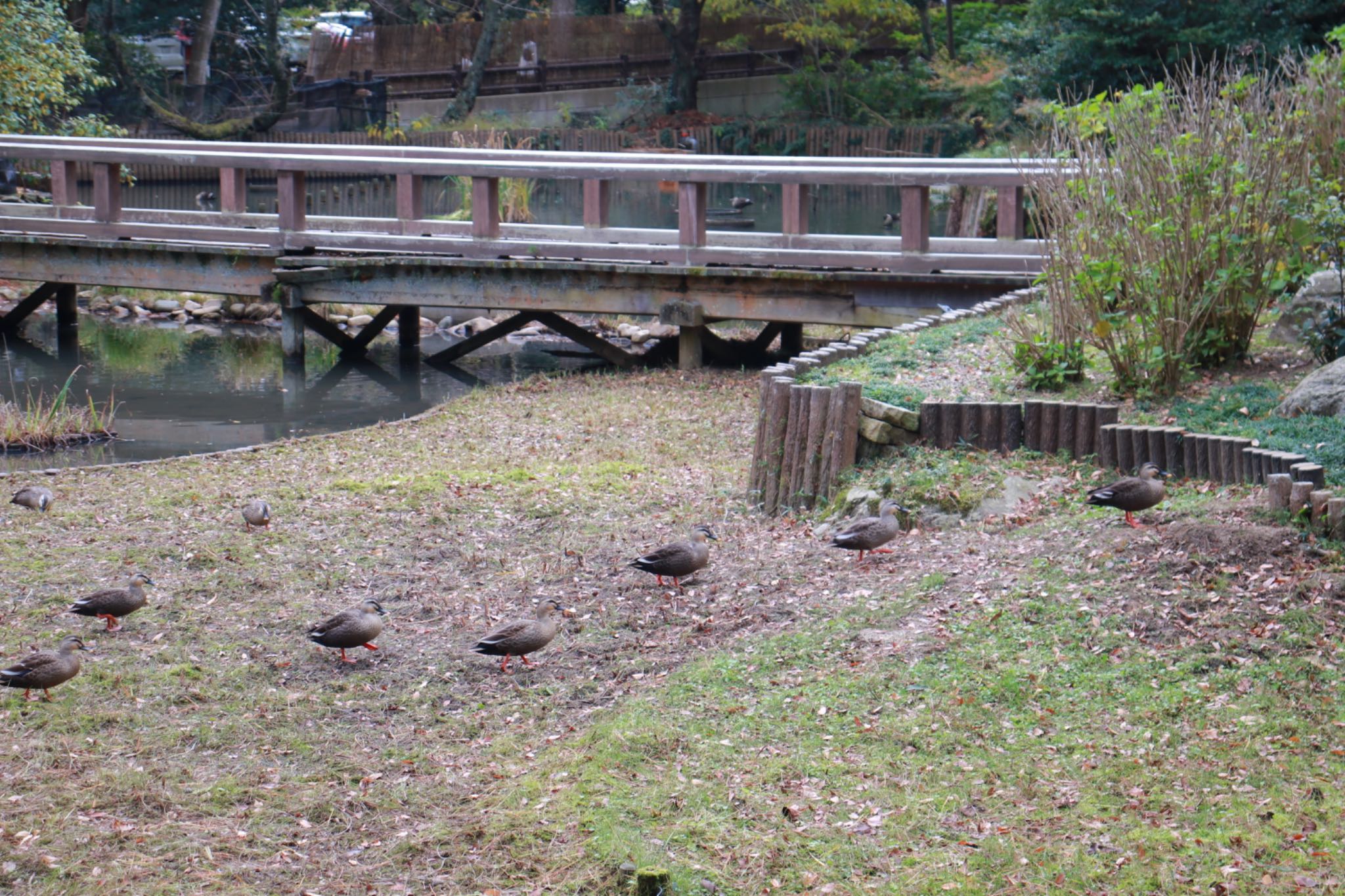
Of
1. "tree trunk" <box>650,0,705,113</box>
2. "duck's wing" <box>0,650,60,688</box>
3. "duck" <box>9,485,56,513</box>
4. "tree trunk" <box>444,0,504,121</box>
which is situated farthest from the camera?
"tree trunk" <box>444,0,504,121</box>

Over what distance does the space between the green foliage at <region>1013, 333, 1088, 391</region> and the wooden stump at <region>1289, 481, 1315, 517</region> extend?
2862 millimetres

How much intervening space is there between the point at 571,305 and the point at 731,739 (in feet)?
34.3

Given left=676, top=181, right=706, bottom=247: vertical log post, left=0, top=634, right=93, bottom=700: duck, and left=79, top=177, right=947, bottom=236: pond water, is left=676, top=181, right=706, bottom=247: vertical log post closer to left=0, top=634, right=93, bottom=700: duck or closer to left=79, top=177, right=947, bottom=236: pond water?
left=0, top=634, right=93, bottom=700: duck

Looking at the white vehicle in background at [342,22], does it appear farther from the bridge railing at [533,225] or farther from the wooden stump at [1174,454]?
the wooden stump at [1174,454]

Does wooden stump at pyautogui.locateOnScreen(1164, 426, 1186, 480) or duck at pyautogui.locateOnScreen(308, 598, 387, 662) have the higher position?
wooden stump at pyautogui.locateOnScreen(1164, 426, 1186, 480)

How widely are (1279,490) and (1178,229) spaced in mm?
2670

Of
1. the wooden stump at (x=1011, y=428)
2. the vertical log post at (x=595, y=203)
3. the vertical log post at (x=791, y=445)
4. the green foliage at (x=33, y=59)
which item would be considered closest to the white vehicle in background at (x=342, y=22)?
the green foliage at (x=33, y=59)

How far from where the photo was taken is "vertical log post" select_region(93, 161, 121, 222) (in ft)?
56.9

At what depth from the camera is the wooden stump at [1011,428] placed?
8.39 meters

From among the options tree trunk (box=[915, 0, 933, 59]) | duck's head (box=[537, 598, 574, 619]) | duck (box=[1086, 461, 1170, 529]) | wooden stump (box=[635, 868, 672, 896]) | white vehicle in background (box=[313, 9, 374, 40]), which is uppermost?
white vehicle in background (box=[313, 9, 374, 40])

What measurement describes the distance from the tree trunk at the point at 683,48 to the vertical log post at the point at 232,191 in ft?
74.7

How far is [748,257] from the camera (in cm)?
1463

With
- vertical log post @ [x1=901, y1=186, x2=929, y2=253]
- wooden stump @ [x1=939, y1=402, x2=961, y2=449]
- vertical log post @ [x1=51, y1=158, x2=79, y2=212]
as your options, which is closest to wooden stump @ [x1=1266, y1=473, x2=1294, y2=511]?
wooden stump @ [x1=939, y1=402, x2=961, y2=449]

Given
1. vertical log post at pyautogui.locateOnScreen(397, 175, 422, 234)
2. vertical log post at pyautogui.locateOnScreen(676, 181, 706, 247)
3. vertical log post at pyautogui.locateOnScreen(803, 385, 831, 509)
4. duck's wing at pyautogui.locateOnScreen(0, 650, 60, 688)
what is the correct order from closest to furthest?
duck's wing at pyautogui.locateOnScreen(0, 650, 60, 688) < vertical log post at pyautogui.locateOnScreen(803, 385, 831, 509) < vertical log post at pyautogui.locateOnScreen(676, 181, 706, 247) < vertical log post at pyautogui.locateOnScreen(397, 175, 422, 234)
